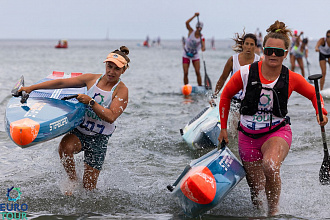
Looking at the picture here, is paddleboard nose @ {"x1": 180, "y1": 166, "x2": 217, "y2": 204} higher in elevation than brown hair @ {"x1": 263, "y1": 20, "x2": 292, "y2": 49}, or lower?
lower

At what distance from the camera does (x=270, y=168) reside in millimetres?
4059

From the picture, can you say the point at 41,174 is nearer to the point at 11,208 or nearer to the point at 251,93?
the point at 11,208

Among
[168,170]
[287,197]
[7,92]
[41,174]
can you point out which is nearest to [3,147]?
[41,174]

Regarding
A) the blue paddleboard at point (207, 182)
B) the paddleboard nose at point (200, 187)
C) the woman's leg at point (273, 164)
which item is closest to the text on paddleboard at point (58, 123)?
the blue paddleboard at point (207, 182)

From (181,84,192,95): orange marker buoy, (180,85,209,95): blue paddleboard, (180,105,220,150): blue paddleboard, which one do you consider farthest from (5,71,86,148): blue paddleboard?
(180,85,209,95): blue paddleboard

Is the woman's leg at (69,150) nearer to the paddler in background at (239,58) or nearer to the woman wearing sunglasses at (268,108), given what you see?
the woman wearing sunglasses at (268,108)

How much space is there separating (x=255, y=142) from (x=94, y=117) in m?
1.76

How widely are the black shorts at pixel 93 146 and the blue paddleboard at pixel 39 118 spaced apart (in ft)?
0.67

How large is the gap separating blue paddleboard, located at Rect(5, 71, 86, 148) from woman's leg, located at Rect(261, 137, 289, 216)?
201 cm

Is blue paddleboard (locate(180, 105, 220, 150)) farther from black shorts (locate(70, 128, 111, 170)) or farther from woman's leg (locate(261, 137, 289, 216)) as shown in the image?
woman's leg (locate(261, 137, 289, 216))

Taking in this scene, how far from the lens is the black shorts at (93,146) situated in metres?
5.03

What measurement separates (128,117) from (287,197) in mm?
5609

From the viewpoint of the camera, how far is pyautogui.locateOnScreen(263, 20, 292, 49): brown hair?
4.31 metres

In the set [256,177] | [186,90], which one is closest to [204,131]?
[256,177]
